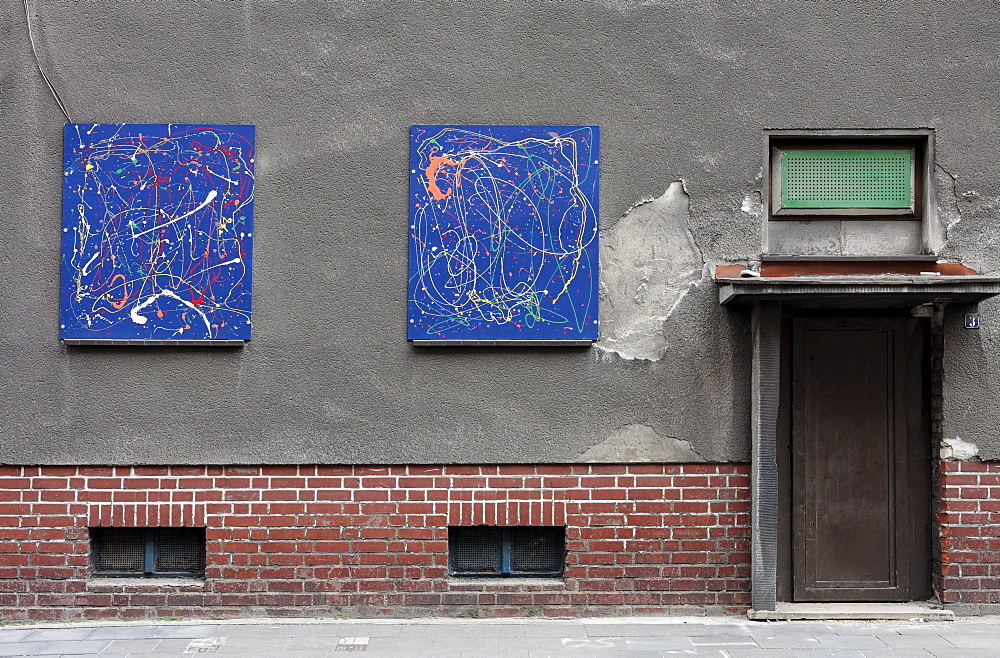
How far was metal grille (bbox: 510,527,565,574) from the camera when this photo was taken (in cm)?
610

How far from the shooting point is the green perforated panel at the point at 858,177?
6.16 metres

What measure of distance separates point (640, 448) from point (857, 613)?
184 centimetres

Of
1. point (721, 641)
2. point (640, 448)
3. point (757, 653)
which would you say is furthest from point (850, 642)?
point (640, 448)

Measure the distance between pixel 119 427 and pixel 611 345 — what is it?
11.2 ft

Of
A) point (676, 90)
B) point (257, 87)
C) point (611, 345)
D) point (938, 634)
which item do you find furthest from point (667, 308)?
point (257, 87)

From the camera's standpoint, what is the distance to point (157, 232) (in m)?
5.93

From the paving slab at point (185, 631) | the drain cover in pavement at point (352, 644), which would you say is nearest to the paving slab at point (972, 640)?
the drain cover in pavement at point (352, 644)

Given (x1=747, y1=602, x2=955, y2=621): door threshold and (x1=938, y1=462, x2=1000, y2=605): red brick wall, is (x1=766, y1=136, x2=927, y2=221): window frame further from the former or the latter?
(x1=747, y1=602, x2=955, y2=621): door threshold

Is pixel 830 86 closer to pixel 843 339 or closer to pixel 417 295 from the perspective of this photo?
pixel 843 339

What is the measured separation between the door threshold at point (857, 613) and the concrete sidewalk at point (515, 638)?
0.05 meters

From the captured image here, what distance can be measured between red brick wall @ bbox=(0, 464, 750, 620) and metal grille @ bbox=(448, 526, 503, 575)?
116 millimetres

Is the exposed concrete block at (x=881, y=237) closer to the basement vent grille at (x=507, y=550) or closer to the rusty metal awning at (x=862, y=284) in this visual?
the rusty metal awning at (x=862, y=284)

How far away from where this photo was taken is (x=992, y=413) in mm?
6004

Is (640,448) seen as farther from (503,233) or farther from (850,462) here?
(503,233)
